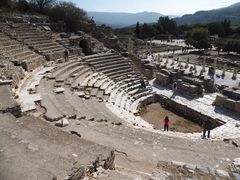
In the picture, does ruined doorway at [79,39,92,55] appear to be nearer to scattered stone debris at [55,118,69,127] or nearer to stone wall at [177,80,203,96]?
stone wall at [177,80,203,96]

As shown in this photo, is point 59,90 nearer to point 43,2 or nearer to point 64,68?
point 64,68

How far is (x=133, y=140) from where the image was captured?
1059 cm

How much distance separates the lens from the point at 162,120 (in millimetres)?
17609

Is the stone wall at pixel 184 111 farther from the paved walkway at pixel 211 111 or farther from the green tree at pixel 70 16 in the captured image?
the green tree at pixel 70 16

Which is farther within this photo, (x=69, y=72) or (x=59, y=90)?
(x=69, y=72)

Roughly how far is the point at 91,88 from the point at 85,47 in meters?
10.9

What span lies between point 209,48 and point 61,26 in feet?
112

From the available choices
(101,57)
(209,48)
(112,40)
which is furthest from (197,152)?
(209,48)

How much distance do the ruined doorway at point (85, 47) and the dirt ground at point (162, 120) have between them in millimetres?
10029

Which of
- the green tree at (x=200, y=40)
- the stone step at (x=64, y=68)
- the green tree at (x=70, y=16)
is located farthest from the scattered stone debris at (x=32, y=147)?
the green tree at (x=200, y=40)

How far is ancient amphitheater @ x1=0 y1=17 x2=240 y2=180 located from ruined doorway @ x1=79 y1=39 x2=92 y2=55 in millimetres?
209

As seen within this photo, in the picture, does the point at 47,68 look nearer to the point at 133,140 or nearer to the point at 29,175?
the point at 133,140

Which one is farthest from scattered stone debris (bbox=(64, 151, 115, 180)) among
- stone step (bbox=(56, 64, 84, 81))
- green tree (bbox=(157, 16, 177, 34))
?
green tree (bbox=(157, 16, 177, 34))

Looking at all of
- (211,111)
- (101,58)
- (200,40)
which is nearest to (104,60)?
(101,58)
